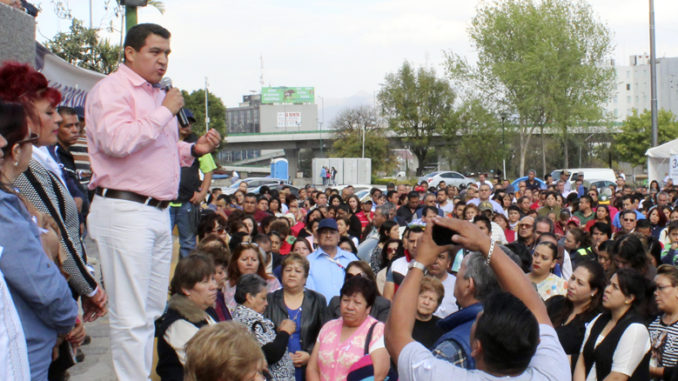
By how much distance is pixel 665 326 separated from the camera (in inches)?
231

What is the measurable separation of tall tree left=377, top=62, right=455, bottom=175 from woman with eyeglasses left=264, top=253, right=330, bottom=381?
2631 inches

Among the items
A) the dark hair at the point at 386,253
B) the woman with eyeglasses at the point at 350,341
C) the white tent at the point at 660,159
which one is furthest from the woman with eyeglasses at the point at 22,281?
the white tent at the point at 660,159

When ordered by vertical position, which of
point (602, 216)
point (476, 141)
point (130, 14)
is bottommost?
point (602, 216)

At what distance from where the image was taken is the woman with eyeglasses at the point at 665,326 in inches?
227

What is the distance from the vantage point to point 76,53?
15.0 m

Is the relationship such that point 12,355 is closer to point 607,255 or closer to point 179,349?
point 179,349

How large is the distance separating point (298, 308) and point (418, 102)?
6807 centimetres

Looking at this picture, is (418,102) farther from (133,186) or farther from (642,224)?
(133,186)

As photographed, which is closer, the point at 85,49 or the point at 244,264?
the point at 244,264

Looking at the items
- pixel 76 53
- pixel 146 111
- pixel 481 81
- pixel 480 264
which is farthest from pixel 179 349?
pixel 481 81

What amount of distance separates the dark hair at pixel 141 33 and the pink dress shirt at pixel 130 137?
0.51ft

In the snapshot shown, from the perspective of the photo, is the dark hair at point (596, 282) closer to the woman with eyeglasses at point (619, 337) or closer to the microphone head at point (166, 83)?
the woman with eyeglasses at point (619, 337)

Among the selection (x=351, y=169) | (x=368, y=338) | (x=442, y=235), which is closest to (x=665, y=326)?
(x=368, y=338)

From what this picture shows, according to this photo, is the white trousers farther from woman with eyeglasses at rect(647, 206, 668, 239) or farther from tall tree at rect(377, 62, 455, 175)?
tall tree at rect(377, 62, 455, 175)
